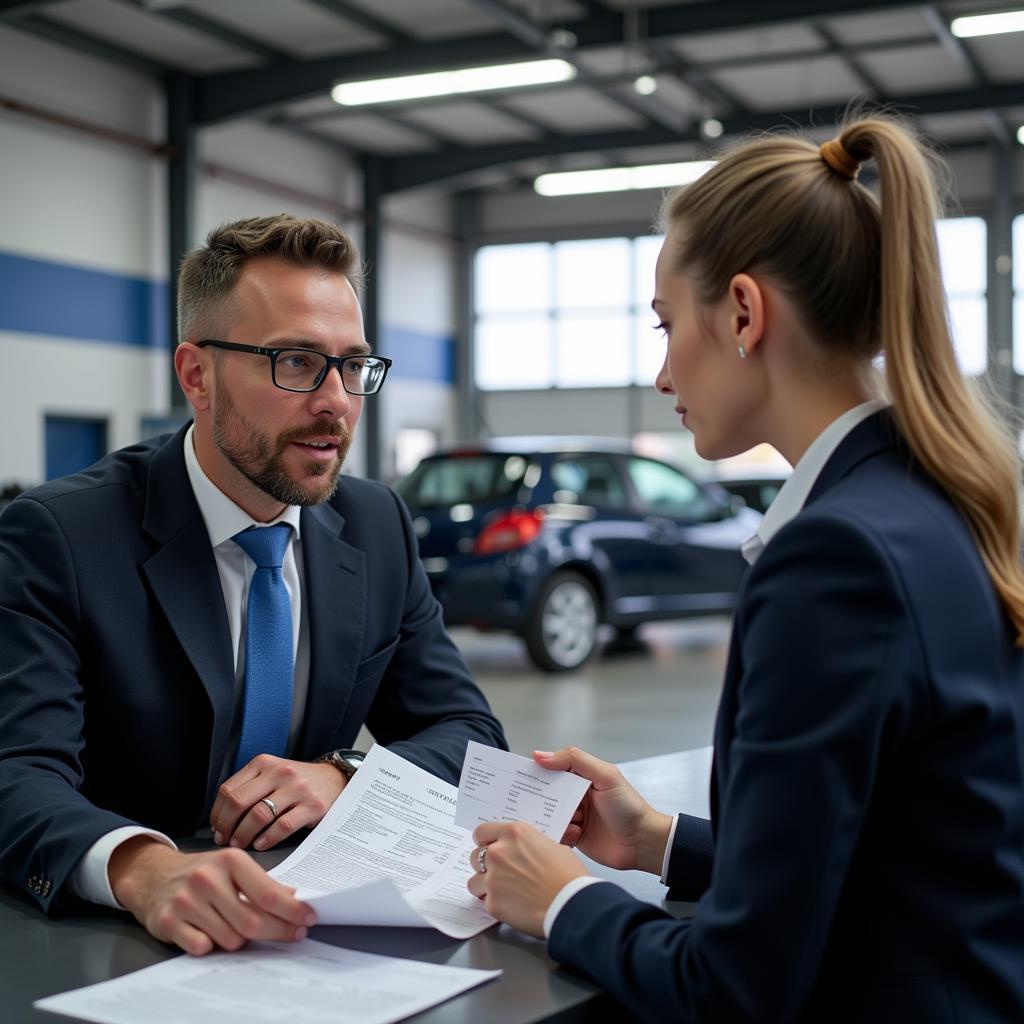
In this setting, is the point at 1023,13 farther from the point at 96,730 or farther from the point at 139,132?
the point at 96,730

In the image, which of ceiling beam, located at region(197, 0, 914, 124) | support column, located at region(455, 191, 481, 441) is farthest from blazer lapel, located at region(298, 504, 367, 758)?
support column, located at region(455, 191, 481, 441)

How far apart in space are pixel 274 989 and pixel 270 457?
103 centimetres

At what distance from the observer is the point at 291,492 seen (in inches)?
81.3

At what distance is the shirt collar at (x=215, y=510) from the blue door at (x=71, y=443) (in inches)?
402

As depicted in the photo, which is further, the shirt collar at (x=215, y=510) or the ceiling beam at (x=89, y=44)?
the ceiling beam at (x=89, y=44)

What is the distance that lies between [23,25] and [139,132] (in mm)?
1638

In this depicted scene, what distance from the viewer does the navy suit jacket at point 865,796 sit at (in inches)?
40.9

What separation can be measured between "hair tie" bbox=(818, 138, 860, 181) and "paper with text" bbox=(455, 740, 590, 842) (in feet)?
2.28

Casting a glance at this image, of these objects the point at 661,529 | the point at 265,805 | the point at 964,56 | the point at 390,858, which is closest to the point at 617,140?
the point at 964,56

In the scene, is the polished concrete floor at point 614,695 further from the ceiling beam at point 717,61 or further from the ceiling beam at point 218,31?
the ceiling beam at point 218,31

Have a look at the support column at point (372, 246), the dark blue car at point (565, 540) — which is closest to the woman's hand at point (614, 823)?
the dark blue car at point (565, 540)

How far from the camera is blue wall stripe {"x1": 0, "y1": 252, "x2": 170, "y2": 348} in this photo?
11477 millimetres

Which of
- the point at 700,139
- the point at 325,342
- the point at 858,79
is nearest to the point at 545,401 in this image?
the point at 700,139

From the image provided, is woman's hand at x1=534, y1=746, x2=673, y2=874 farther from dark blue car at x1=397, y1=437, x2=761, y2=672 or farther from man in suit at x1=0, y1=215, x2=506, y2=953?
dark blue car at x1=397, y1=437, x2=761, y2=672
